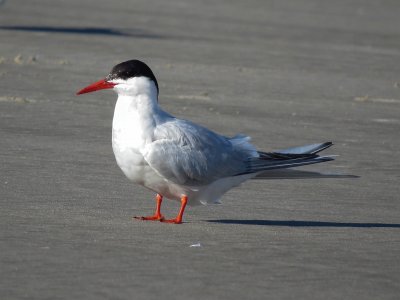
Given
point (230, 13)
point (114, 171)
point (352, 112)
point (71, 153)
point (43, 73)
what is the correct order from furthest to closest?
point (230, 13)
point (43, 73)
point (352, 112)
point (71, 153)
point (114, 171)

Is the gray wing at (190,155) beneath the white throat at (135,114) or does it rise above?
beneath

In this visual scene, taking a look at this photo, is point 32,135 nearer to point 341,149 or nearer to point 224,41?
point 341,149

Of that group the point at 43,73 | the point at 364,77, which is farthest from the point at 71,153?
the point at 364,77

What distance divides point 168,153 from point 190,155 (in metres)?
0.23

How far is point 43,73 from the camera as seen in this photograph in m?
18.0

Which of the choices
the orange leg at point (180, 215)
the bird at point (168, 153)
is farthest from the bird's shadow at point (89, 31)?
the orange leg at point (180, 215)

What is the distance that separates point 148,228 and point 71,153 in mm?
3326

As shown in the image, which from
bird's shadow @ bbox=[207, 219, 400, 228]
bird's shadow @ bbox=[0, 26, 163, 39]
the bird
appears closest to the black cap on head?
the bird

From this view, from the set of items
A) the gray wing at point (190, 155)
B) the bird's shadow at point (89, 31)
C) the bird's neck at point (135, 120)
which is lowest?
the bird's shadow at point (89, 31)

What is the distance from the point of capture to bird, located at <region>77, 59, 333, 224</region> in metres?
8.14

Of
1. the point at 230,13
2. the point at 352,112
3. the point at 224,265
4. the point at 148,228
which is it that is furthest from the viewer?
the point at 230,13

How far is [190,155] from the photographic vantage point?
328 inches

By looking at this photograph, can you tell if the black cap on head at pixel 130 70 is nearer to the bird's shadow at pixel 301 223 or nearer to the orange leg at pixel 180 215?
the orange leg at pixel 180 215

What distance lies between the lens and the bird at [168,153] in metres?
8.14
